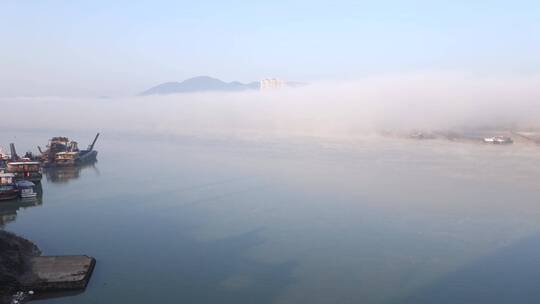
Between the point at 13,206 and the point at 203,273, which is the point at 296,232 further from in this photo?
the point at 13,206

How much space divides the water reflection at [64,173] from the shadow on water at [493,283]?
22.4 ft

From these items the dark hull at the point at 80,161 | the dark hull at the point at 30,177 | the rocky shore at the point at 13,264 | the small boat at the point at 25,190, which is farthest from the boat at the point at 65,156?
the rocky shore at the point at 13,264

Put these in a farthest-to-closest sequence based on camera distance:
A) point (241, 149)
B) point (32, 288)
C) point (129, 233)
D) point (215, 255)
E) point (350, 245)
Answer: point (241, 149)
point (129, 233)
point (350, 245)
point (215, 255)
point (32, 288)

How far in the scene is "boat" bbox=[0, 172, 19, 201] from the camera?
6.32 meters

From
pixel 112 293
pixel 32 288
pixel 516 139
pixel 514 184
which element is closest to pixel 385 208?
pixel 514 184

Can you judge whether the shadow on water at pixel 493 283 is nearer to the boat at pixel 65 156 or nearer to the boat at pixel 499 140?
the boat at pixel 65 156

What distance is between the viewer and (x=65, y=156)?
35.0 ft

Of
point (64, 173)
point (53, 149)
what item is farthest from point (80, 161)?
point (64, 173)

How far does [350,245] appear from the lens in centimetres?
447

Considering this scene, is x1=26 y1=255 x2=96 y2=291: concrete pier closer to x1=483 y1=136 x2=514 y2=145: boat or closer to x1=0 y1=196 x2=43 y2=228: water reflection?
x1=0 y1=196 x2=43 y2=228: water reflection

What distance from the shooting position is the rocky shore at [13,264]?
3.26 m

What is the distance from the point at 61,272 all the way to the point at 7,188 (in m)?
3.59

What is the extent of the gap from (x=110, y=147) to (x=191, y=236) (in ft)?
36.0

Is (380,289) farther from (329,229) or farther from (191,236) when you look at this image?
(191,236)
